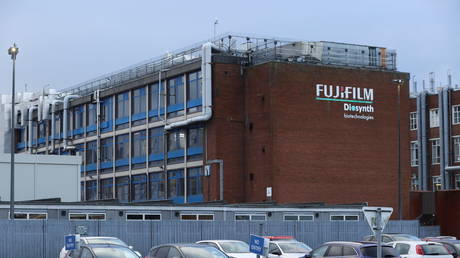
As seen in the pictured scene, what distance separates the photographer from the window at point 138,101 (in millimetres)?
75938

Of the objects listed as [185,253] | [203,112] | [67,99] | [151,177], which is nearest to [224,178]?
[203,112]

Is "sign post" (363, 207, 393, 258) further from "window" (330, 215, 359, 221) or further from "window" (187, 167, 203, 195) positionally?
"window" (187, 167, 203, 195)

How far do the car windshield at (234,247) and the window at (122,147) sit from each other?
4462 centimetres

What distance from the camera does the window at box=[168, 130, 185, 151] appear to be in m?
70.8

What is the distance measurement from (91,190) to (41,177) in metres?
19.3

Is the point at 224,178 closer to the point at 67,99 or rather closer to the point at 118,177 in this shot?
the point at 118,177

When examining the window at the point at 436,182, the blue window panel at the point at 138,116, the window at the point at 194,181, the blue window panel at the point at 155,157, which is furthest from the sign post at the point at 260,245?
the window at the point at 436,182

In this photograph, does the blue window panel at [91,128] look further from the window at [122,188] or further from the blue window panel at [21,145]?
the blue window panel at [21,145]

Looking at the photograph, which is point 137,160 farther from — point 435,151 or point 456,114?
point 435,151

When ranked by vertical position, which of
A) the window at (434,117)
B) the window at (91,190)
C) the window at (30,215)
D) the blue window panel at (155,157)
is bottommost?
the window at (30,215)

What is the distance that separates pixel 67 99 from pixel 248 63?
83.0 feet

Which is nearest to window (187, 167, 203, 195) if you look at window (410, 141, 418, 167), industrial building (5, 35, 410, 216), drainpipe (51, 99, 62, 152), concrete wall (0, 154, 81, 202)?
industrial building (5, 35, 410, 216)

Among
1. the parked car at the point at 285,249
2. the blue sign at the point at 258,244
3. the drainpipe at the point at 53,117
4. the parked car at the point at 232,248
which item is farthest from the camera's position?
the drainpipe at the point at 53,117

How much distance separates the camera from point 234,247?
34406mm
